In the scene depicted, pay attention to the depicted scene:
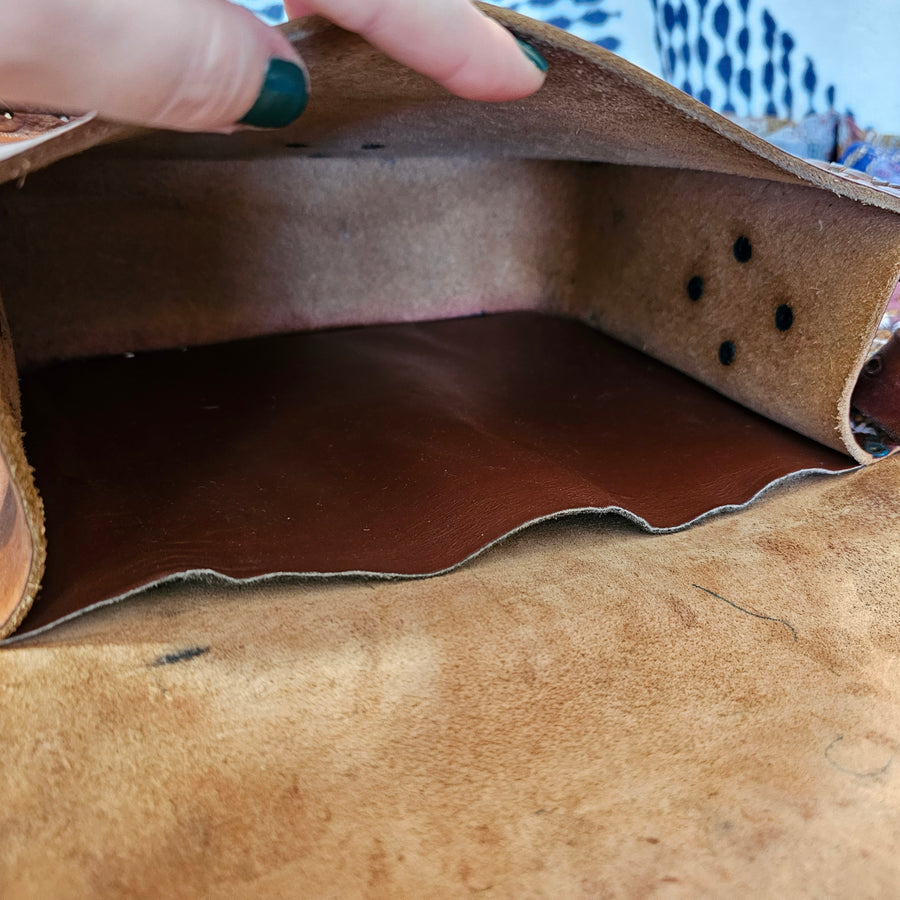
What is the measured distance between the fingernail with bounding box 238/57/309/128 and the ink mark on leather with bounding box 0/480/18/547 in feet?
1.24

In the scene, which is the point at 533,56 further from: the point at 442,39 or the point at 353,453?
the point at 353,453

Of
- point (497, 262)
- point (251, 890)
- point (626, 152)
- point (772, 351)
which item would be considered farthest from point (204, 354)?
point (251, 890)

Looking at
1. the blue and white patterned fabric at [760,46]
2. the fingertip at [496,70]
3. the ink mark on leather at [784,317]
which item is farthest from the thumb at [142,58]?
the blue and white patterned fabric at [760,46]

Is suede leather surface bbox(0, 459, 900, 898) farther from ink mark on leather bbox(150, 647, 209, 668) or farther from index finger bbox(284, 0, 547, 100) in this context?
index finger bbox(284, 0, 547, 100)

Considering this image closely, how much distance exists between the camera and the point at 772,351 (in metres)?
0.96

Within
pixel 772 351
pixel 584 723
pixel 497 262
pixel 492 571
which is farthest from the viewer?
pixel 497 262

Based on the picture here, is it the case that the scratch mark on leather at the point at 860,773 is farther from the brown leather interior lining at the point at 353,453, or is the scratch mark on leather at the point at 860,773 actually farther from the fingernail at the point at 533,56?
the fingernail at the point at 533,56

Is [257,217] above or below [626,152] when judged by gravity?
below

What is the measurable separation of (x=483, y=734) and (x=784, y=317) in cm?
66

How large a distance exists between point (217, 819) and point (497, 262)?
1.16m

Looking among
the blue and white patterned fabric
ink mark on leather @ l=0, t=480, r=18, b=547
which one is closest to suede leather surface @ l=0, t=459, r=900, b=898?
ink mark on leather @ l=0, t=480, r=18, b=547

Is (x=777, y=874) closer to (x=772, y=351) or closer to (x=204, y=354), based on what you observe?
(x=772, y=351)

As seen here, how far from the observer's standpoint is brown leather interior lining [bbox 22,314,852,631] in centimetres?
70

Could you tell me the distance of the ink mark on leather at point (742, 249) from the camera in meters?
0.99
